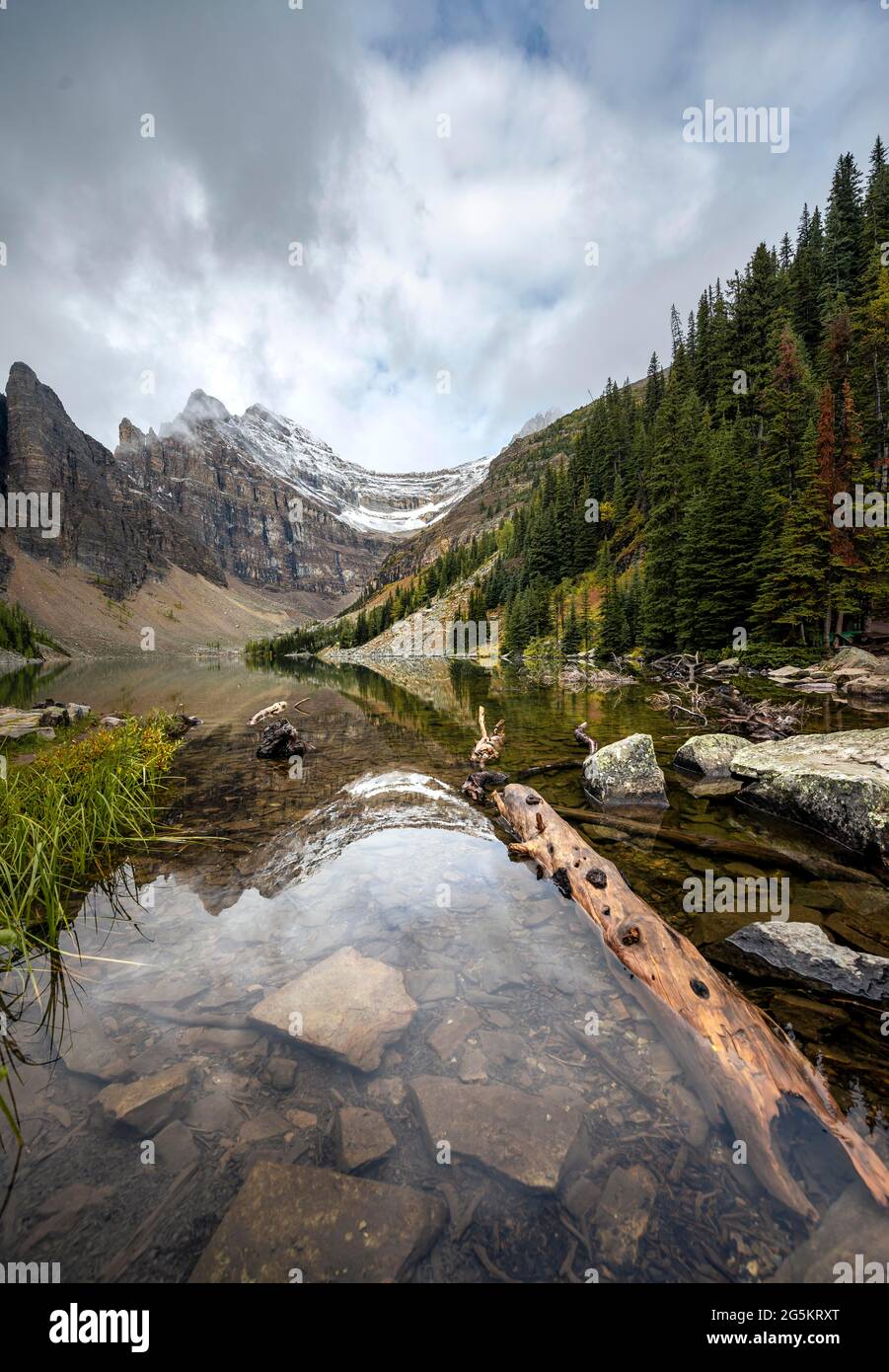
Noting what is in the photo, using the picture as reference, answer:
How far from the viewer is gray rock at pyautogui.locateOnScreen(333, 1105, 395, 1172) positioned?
315cm

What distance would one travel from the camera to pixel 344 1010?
4.40 metres

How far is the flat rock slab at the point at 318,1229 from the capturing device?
8.19 ft

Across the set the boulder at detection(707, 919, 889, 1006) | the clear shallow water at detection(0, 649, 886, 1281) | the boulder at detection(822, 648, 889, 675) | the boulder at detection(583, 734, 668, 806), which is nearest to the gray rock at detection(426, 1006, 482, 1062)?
the clear shallow water at detection(0, 649, 886, 1281)

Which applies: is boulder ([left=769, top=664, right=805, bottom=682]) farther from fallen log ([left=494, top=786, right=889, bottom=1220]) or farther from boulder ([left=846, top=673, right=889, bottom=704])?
fallen log ([left=494, top=786, right=889, bottom=1220])

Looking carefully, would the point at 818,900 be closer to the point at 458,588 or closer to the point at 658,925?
the point at 658,925

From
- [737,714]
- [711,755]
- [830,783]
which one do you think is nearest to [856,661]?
[737,714]

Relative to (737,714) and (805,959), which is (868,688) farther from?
(805,959)

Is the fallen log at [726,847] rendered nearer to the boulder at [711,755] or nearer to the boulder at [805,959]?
the boulder at [805,959]

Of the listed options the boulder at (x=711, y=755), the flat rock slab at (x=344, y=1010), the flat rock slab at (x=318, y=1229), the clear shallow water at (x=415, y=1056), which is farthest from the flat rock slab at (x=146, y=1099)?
the boulder at (x=711, y=755)

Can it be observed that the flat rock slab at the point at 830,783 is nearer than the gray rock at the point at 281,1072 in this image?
No

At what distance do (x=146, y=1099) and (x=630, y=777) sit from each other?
9021mm

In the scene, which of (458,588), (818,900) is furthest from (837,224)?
(818,900)

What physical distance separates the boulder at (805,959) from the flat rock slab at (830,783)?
3442 millimetres
